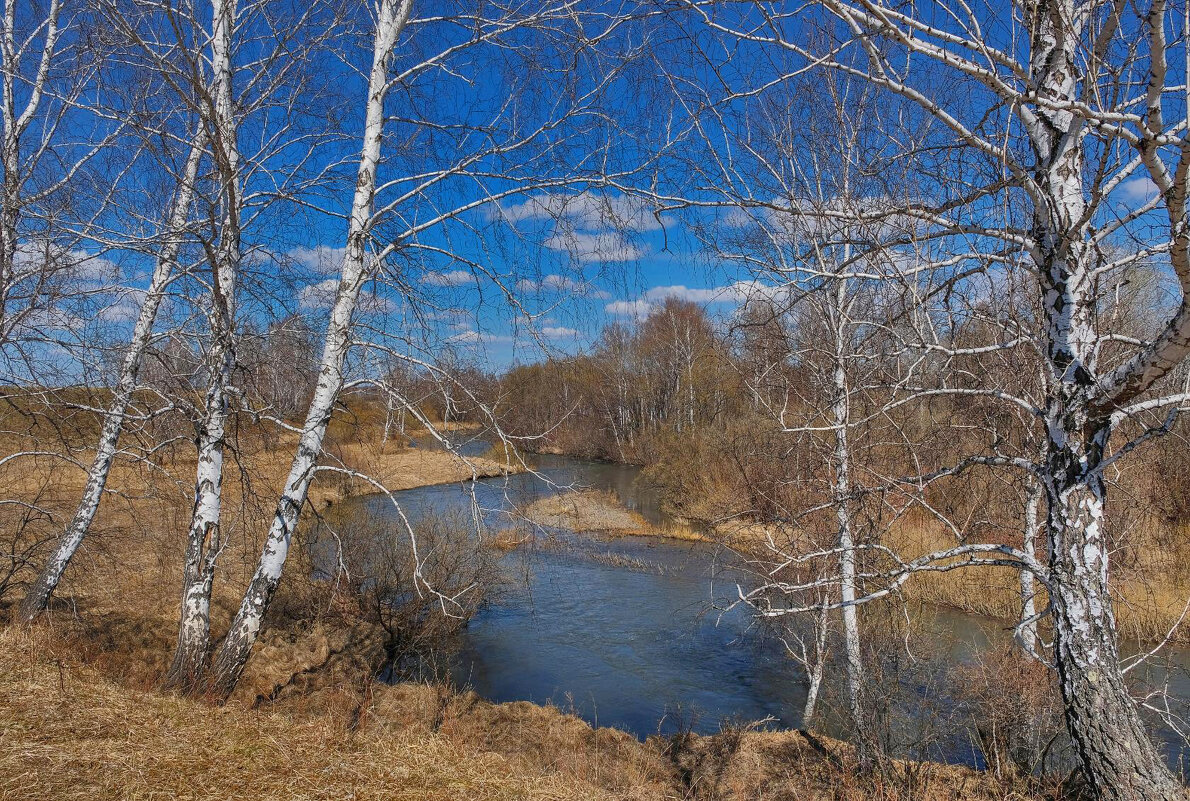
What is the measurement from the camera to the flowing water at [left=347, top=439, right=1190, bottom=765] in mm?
8812

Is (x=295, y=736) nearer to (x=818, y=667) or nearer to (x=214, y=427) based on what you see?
(x=214, y=427)

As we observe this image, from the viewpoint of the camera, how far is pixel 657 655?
442 inches

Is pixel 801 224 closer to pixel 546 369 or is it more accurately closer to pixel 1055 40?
pixel 546 369

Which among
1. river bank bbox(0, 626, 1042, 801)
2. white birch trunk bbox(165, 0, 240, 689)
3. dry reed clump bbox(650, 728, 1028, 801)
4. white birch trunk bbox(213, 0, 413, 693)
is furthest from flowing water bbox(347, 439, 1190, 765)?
white birch trunk bbox(165, 0, 240, 689)

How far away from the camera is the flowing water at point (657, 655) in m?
8.81

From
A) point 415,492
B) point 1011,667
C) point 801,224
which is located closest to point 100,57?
point 801,224

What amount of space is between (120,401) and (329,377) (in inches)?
88.6

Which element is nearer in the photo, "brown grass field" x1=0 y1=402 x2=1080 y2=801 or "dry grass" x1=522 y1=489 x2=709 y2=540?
"brown grass field" x1=0 y1=402 x2=1080 y2=801

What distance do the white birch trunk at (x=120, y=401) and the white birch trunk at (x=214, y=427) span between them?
0.35m

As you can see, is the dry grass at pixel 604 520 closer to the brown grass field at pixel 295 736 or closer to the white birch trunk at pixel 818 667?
the brown grass field at pixel 295 736

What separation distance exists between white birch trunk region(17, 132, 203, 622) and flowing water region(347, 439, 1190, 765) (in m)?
3.11

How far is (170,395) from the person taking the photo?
6.21m

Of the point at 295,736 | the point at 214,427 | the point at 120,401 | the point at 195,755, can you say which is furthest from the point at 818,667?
the point at 120,401

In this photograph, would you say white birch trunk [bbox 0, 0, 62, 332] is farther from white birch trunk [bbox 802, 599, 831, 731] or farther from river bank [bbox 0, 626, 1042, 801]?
white birch trunk [bbox 802, 599, 831, 731]
